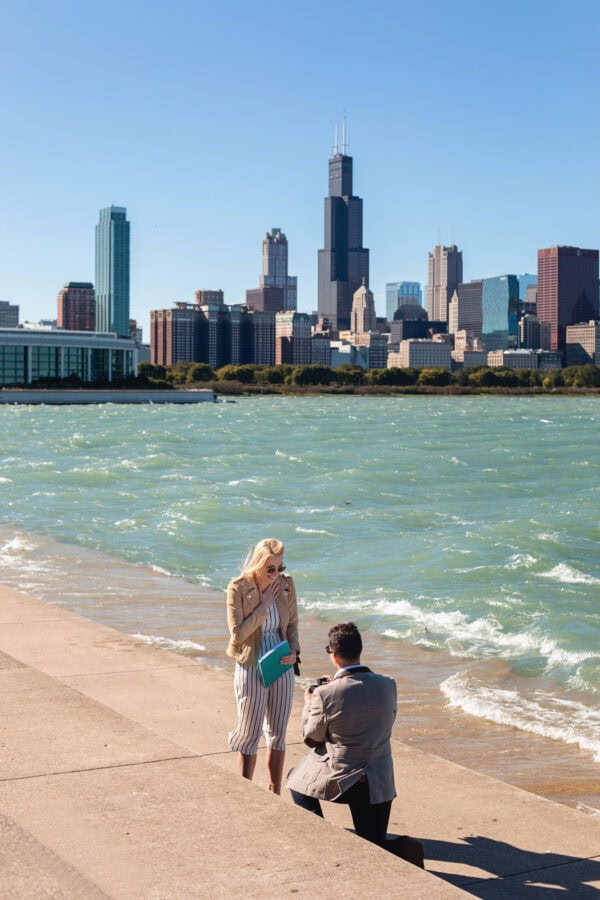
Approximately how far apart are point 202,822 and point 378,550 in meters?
19.0

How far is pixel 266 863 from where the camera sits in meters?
5.40

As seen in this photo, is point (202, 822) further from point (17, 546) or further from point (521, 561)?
point (17, 546)

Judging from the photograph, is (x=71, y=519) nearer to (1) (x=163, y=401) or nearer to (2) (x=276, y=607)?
(2) (x=276, y=607)

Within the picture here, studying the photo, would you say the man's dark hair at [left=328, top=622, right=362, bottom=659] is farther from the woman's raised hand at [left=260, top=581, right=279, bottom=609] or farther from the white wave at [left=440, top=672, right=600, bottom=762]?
the white wave at [left=440, top=672, right=600, bottom=762]

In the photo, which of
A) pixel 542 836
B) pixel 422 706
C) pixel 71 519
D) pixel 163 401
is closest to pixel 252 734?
pixel 542 836

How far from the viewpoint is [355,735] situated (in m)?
6.34

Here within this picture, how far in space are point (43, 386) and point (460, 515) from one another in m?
145

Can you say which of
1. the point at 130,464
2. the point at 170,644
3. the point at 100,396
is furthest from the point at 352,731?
the point at 100,396

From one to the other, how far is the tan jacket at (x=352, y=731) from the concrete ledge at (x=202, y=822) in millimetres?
250

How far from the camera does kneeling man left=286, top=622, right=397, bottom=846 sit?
20.7 feet

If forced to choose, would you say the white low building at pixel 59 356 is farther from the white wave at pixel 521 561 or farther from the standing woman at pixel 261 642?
the standing woman at pixel 261 642

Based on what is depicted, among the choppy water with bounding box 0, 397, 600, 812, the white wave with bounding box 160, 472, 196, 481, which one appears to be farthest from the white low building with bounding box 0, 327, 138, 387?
the white wave with bounding box 160, 472, 196, 481

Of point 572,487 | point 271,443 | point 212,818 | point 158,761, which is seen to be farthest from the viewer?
point 271,443

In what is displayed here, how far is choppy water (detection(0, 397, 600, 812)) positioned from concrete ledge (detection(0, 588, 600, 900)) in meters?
2.73
